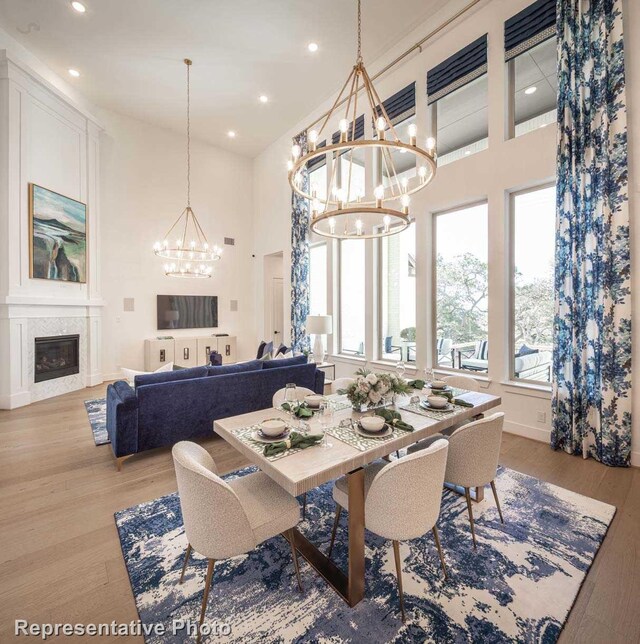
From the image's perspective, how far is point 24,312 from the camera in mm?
4898

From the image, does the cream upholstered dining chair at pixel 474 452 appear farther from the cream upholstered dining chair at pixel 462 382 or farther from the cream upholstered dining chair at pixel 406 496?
the cream upholstered dining chair at pixel 462 382

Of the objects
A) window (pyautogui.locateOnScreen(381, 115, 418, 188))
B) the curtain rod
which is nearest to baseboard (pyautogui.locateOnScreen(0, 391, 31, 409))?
the curtain rod

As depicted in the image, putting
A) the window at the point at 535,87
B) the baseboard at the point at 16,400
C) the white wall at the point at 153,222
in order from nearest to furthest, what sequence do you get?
the window at the point at 535,87 < the baseboard at the point at 16,400 < the white wall at the point at 153,222

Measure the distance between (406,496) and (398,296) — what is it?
4.12 meters

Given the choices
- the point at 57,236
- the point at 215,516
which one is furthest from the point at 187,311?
the point at 215,516

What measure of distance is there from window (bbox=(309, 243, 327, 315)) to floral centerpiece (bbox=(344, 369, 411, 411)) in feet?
14.9

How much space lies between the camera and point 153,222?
23.7ft

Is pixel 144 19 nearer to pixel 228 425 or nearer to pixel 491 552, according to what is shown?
pixel 228 425

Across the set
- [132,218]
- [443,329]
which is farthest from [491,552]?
[132,218]

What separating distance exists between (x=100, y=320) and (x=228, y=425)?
5768mm

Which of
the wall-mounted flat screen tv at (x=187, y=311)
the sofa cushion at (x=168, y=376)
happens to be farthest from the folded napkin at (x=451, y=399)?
the wall-mounted flat screen tv at (x=187, y=311)

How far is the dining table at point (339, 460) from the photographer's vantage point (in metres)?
1.47

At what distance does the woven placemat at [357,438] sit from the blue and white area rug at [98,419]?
2953mm

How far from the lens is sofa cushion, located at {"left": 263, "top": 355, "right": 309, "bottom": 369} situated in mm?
3947
